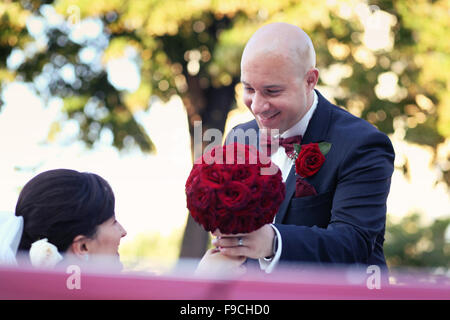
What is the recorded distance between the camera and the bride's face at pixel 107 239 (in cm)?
227

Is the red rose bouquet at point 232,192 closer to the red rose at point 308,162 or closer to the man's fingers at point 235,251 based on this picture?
the man's fingers at point 235,251

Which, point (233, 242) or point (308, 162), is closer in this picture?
point (233, 242)

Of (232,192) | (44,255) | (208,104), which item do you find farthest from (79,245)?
(208,104)

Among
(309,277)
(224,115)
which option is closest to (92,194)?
(309,277)

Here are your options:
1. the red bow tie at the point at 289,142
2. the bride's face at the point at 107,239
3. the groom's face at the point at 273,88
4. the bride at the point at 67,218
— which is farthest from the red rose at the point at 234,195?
the red bow tie at the point at 289,142

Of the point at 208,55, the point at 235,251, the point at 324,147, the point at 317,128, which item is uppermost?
the point at 208,55

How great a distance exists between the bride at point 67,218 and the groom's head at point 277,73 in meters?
0.80

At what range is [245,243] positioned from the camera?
190cm

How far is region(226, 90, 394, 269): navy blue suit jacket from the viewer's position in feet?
7.73

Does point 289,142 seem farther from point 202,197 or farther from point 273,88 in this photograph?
point 202,197

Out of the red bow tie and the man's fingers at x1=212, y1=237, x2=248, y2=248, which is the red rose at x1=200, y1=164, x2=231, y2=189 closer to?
the man's fingers at x1=212, y1=237, x2=248, y2=248

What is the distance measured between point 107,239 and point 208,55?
7.25 meters
